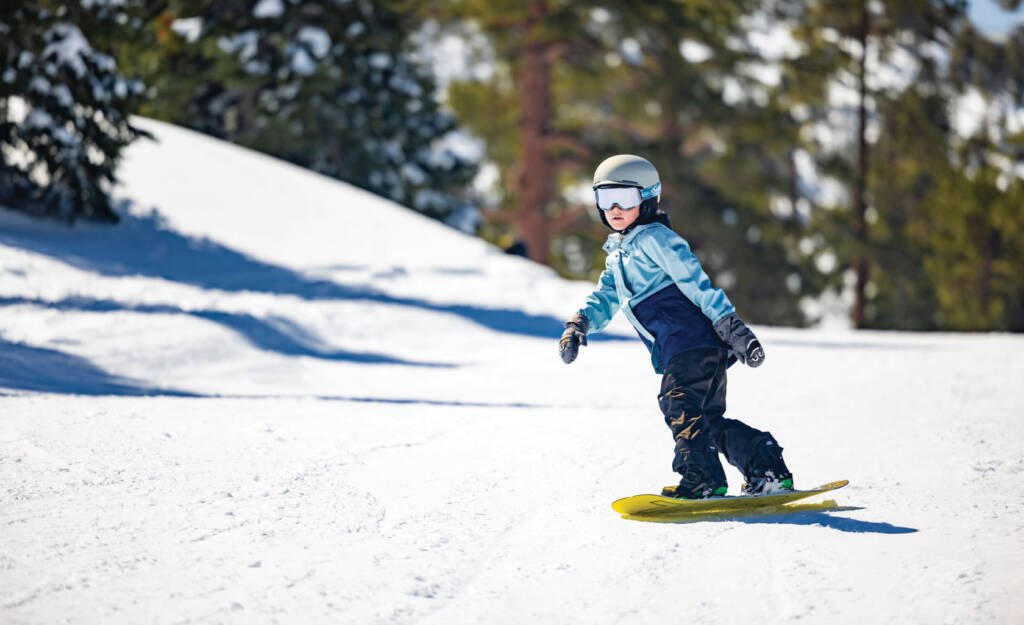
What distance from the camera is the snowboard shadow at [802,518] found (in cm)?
373

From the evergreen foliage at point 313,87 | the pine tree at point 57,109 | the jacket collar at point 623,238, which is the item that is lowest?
the jacket collar at point 623,238

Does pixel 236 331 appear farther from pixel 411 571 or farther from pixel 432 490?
pixel 411 571

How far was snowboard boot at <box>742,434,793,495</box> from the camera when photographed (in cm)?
411

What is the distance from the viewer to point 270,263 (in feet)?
38.8

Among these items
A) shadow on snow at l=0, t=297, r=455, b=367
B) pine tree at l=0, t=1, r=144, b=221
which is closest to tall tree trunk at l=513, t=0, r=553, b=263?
pine tree at l=0, t=1, r=144, b=221

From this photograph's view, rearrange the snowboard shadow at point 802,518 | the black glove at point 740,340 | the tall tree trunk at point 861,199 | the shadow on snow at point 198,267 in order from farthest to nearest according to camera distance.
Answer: the tall tree trunk at point 861,199, the shadow on snow at point 198,267, the black glove at point 740,340, the snowboard shadow at point 802,518

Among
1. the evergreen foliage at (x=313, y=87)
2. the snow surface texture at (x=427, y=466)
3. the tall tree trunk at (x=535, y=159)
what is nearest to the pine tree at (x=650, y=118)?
the tall tree trunk at (x=535, y=159)

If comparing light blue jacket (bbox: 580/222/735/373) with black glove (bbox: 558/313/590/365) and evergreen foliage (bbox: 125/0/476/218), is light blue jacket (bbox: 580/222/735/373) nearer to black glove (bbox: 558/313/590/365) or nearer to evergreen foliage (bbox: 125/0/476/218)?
black glove (bbox: 558/313/590/365)

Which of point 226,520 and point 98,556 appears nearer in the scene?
point 98,556

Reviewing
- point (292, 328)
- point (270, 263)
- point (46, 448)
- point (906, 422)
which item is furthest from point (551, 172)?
point (46, 448)

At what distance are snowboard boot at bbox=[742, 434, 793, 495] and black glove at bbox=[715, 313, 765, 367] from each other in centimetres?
39

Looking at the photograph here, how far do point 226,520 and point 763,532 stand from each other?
6.06ft

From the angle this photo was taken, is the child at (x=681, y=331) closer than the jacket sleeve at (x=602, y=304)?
Yes

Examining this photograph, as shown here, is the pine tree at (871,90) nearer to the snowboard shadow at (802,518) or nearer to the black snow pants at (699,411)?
the black snow pants at (699,411)
